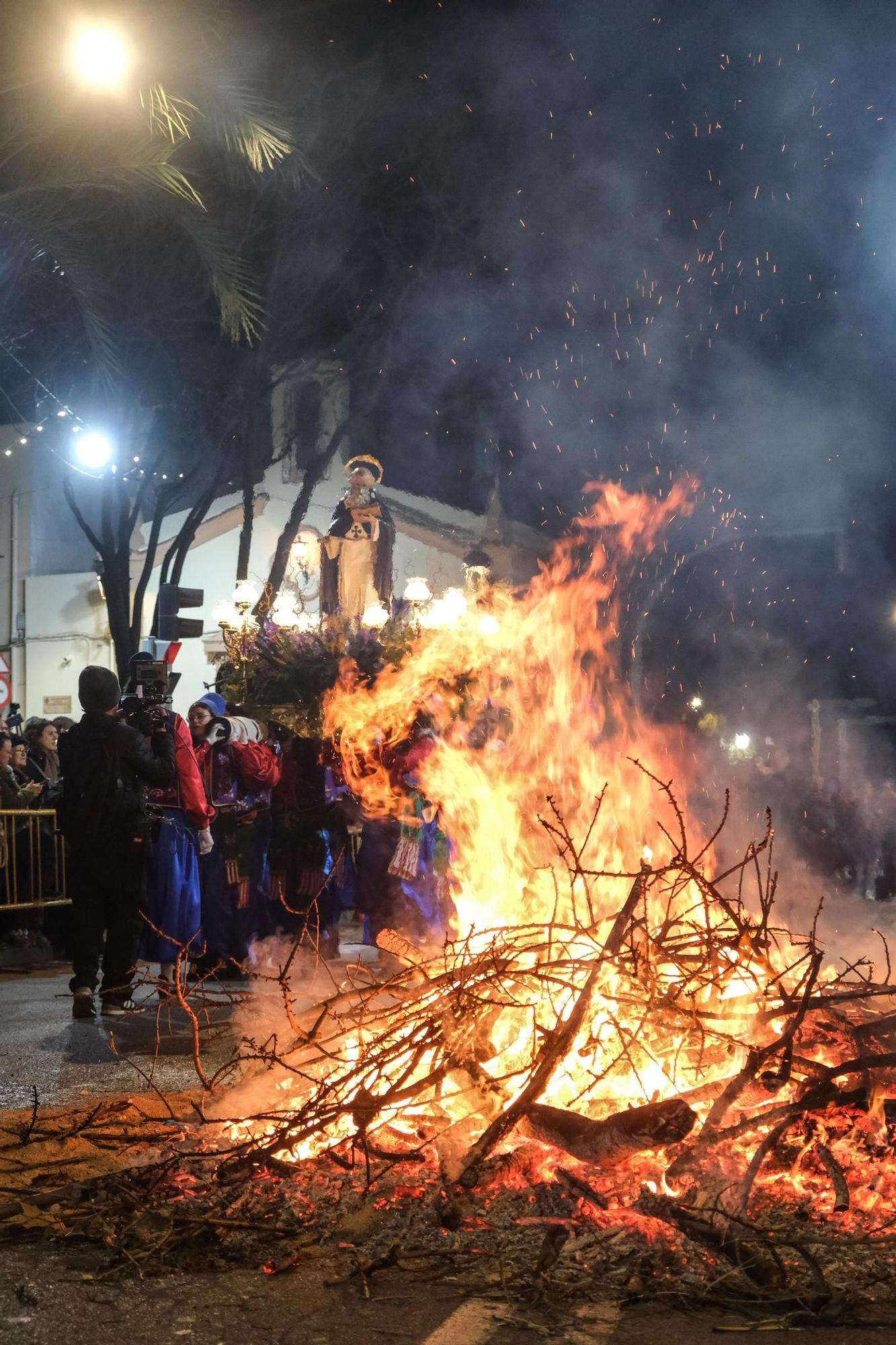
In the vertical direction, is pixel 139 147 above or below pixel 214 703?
above

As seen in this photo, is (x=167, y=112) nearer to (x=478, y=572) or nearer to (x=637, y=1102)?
(x=637, y=1102)

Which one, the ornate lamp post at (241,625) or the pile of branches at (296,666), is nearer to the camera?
the pile of branches at (296,666)

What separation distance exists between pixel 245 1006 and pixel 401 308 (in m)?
20.0

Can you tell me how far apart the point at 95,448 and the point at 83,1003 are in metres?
16.6

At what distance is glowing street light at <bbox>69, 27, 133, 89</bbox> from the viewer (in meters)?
8.56

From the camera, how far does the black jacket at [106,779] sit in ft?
24.6

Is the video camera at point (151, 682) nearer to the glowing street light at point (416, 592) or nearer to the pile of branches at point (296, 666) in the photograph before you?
the pile of branches at point (296, 666)

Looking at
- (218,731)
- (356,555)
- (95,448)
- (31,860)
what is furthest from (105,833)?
(95,448)

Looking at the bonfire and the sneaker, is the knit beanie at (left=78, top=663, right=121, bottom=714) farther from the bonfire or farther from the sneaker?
the bonfire

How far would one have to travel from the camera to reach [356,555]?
67.0 ft

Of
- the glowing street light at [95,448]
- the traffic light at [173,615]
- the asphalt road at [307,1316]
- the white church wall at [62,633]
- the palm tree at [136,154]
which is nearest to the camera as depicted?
the asphalt road at [307,1316]

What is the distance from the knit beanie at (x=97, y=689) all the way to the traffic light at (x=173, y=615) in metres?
8.40

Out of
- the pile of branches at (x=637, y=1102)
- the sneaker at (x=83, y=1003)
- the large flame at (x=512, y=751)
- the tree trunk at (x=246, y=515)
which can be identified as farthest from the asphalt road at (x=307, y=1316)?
the tree trunk at (x=246, y=515)

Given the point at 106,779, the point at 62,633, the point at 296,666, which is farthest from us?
the point at 62,633
